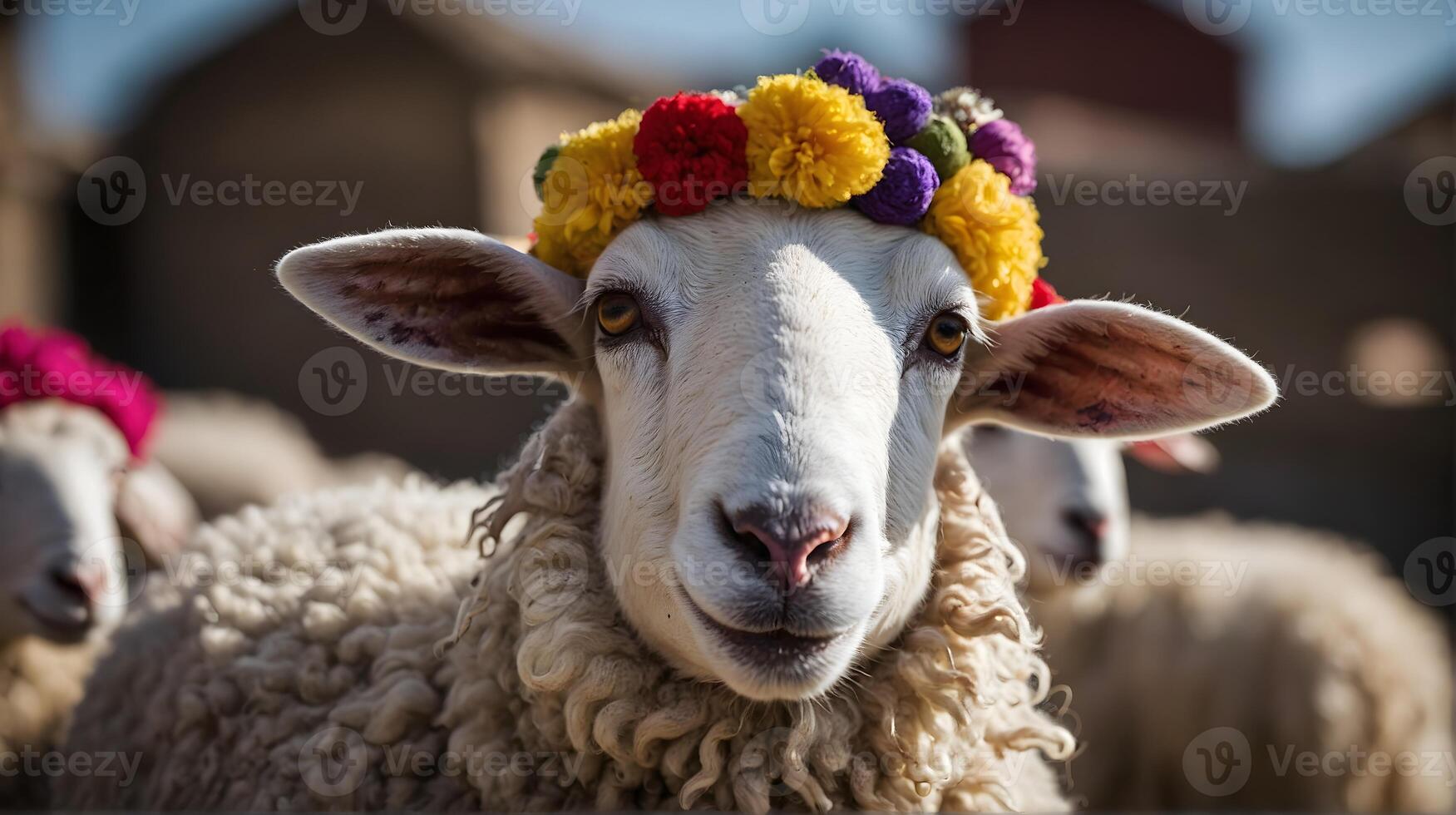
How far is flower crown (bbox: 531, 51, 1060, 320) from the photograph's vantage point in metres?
2.32

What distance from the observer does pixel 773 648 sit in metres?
1.90

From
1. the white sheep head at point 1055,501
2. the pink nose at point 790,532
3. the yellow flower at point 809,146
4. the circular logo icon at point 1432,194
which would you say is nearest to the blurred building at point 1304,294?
the circular logo icon at point 1432,194

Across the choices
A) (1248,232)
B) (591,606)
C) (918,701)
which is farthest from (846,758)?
(1248,232)

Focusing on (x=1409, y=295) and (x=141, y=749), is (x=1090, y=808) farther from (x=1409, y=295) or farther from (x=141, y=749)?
(x=1409, y=295)

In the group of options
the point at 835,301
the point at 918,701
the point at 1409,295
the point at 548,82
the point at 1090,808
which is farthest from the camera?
the point at 548,82

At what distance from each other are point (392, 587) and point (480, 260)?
89cm

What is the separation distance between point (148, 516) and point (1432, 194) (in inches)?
475

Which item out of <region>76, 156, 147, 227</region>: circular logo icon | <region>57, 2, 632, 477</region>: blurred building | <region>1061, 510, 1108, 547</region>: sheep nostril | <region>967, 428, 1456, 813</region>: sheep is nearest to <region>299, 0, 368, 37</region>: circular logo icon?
<region>57, 2, 632, 477</region>: blurred building

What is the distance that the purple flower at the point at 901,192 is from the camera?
236cm

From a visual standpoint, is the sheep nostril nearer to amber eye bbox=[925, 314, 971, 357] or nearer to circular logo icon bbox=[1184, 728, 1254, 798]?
circular logo icon bbox=[1184, 728, 1254, 798]

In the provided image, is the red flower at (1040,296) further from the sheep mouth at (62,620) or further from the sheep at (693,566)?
the sheep mouth at (62,620)

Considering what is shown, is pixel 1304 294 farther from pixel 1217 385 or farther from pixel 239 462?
pixel 1217 385

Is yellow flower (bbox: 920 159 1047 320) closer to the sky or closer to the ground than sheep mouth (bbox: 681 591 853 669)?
closer to the sky

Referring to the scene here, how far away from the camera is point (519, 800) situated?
7.47ft
